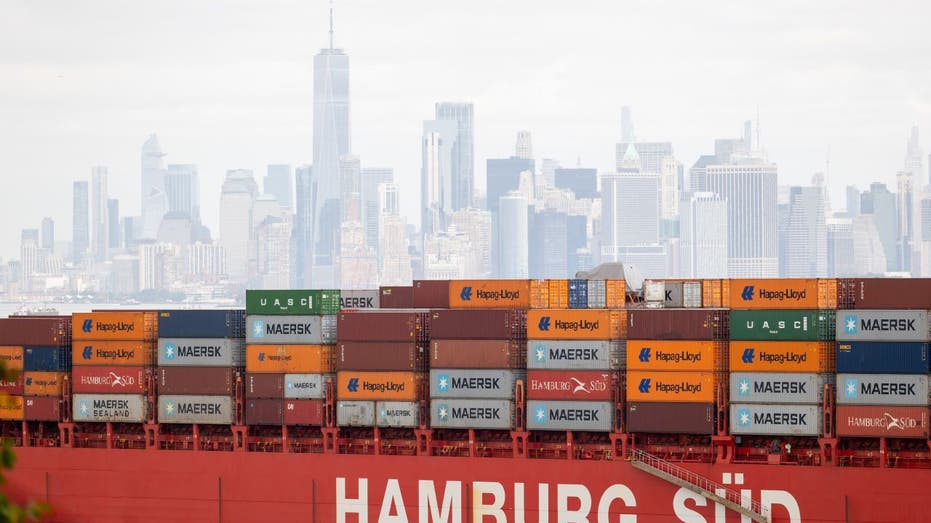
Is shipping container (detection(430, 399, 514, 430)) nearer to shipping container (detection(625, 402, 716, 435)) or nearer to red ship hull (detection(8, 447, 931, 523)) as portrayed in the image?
red ship hull (detection(8, 447, 931, 523))

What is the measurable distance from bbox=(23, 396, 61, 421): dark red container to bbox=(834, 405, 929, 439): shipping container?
24.8 meters

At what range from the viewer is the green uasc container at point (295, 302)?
47.2 meters

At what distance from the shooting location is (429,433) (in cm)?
4606

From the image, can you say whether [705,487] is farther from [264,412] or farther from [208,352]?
[208,352]

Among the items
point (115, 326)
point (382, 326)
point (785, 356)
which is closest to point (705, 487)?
point (785, 356)

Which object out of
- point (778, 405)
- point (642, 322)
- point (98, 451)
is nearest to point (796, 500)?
point (778, 405)

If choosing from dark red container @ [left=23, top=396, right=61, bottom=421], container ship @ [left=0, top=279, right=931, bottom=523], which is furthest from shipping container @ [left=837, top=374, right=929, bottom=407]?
dark red container @ [left=23, top=396, right=61, bottom=421]

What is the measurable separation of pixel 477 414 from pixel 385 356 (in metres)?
3.22

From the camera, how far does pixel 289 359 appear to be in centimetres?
4731

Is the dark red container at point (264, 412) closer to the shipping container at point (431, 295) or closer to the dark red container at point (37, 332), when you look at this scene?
the shipping container at point (431, 295)

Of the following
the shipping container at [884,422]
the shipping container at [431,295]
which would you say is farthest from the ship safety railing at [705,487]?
the shipping container at [431,295]

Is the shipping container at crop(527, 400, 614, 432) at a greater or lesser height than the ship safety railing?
greater

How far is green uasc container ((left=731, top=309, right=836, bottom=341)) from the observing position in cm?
4303

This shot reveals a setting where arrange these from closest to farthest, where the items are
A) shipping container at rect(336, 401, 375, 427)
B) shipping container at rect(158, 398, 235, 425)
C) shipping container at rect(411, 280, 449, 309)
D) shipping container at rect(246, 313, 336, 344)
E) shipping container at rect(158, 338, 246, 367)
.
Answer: shipping container at rect(336, 401, 375, 427) < shipping container at rect(246, 313, 336, 344) < shipping container at rect(158, 398, 235, 425) < shipping container at rect(158, 338, 246, 367) < shipping container at rect(411, 280, 449, 309)
